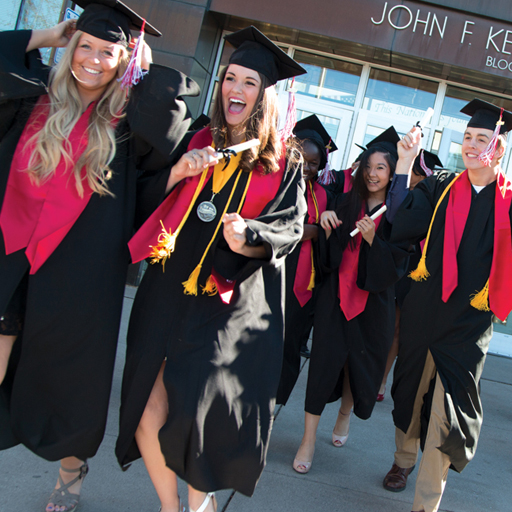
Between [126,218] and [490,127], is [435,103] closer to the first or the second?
[490,127]

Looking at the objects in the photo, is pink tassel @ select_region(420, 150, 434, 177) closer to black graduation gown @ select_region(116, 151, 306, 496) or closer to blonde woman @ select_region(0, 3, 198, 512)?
black graduation gown @ select_region(116, 151, 306, 496)

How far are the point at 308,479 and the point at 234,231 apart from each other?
183 cm

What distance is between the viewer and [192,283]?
2234 millimetres

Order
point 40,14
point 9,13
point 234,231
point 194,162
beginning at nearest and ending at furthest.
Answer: point 234,231 < point 194,162 < point 9,13 < point 40,14

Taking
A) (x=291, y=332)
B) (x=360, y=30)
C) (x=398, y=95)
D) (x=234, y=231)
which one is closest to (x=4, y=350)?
(x=234, y=231)

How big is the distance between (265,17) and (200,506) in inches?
258

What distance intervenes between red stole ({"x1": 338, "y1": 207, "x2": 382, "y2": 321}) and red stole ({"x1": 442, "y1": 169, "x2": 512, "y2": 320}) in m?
0.56

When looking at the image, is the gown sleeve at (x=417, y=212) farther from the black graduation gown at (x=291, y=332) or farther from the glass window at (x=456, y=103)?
the glass window at (x=456, y=103)

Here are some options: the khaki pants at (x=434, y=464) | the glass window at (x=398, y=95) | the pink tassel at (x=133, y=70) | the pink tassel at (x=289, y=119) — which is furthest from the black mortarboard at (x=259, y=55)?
the glass window at (x=398, y=95)

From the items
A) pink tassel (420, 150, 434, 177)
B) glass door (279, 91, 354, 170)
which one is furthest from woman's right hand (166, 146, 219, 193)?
glass door (279, 91, 354, 170)

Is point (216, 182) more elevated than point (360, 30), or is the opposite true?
point (360, 30)

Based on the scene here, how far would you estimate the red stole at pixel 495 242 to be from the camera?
111 inches

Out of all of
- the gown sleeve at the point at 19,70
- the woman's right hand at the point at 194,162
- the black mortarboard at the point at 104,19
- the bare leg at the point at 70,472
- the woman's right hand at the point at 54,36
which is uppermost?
the black mortarboard at the point at 104,19

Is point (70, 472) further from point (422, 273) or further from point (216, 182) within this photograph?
point (422, 273)
